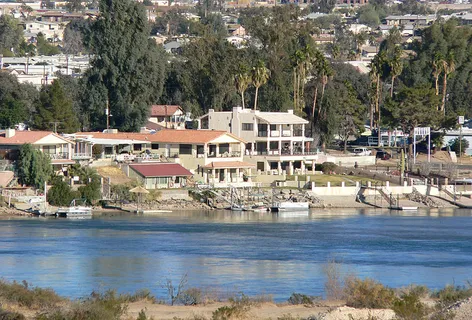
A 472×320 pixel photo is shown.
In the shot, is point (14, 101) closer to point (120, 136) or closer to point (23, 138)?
point (120, 136)

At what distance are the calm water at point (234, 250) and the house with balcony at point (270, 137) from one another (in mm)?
8897

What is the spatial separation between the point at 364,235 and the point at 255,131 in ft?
68.2

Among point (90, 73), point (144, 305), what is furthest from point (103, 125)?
point (144, 305)

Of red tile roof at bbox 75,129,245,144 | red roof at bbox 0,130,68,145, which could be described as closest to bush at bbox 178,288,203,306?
red roof at bbox 0,130,68,145

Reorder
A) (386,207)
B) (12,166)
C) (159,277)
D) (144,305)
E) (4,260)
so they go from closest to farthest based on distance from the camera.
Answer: (144,305) < (159,277) < (4,260) < (12,166) < (386,207)

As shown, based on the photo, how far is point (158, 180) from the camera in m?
71.4

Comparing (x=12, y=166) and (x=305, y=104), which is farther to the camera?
(x=305, y=104)

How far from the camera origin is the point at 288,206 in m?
69.8

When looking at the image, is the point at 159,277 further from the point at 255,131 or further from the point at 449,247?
the point at 255,131

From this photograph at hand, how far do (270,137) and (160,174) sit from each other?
10797 millimetres

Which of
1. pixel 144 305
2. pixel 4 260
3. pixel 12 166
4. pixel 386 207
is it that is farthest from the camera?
pixel 386 207

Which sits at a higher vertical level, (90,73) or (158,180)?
(90,73)

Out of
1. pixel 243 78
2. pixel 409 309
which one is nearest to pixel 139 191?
pixel 243 78

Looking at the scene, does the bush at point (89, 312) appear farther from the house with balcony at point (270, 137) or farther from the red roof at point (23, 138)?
the house with balcony at point (270, 137)
